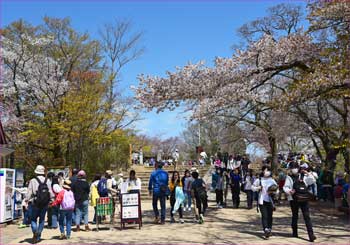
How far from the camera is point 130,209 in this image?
10898 millimetres

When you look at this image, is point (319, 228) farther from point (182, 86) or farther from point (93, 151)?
A: point (93, 151)

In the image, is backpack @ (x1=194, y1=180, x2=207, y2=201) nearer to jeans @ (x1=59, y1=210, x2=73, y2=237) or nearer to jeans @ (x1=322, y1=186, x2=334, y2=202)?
jeans @ (x1=59, y1=210, x2=73, y2=237)

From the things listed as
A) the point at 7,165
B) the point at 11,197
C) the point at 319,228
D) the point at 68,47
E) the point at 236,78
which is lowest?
the point at 319,228

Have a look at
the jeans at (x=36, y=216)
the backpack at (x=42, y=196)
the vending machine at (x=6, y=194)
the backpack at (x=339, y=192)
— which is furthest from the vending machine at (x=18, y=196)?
the backpack at (x=339, y=192)

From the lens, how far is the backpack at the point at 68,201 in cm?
931

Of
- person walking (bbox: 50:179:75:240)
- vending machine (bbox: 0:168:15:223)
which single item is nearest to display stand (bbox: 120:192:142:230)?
person walking (bbox: 50:179:75:240)

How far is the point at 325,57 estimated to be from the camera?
11.4 meters

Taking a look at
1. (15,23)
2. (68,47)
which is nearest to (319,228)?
(68,47)

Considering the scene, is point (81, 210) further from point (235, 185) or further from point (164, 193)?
point (235, 185)

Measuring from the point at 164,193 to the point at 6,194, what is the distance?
16.1 ft

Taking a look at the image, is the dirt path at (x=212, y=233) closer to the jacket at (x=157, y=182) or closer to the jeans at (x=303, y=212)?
the jeans at (x=303, y=212)

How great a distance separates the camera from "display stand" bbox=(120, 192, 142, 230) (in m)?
10.8

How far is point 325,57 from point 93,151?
1657cm

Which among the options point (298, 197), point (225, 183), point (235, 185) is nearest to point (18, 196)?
point (235, 185)
